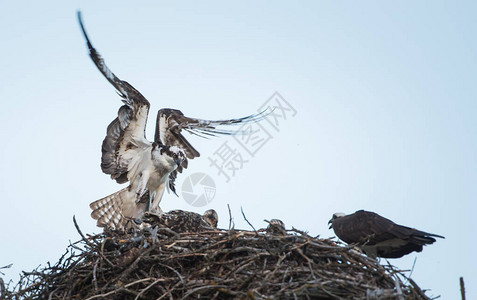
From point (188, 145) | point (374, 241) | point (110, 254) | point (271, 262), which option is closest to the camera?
point (271, 262)

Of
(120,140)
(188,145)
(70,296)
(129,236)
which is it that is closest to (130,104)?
(120,140)

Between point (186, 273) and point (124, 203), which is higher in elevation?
point (124, 203)

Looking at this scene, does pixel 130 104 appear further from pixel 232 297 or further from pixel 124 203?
pixel 232 297

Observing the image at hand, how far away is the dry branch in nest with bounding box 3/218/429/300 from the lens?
531cm

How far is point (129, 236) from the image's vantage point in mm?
6445

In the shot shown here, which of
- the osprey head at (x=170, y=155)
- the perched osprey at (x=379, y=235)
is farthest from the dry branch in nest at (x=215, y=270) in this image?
the osprey head at (x=170, y=155)

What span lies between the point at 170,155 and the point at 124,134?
80 cm

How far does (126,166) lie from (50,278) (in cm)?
309

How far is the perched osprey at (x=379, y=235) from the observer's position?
676cm

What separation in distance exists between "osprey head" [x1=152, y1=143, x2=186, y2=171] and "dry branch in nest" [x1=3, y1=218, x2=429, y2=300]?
7.86 feet

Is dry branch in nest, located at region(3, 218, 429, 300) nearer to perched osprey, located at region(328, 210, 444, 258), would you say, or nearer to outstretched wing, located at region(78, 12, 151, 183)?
perched osprey, located at region(328, 210, 444, 258)

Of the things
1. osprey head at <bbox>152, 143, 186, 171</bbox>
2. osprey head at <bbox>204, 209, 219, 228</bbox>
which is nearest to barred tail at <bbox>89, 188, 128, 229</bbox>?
osprey head at <bbox>152, 143, 186, 171</bbox>

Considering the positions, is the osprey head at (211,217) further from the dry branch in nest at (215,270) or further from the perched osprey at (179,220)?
the dry branch in nest at (215,270)

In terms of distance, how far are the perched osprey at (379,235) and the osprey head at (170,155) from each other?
252 cm
